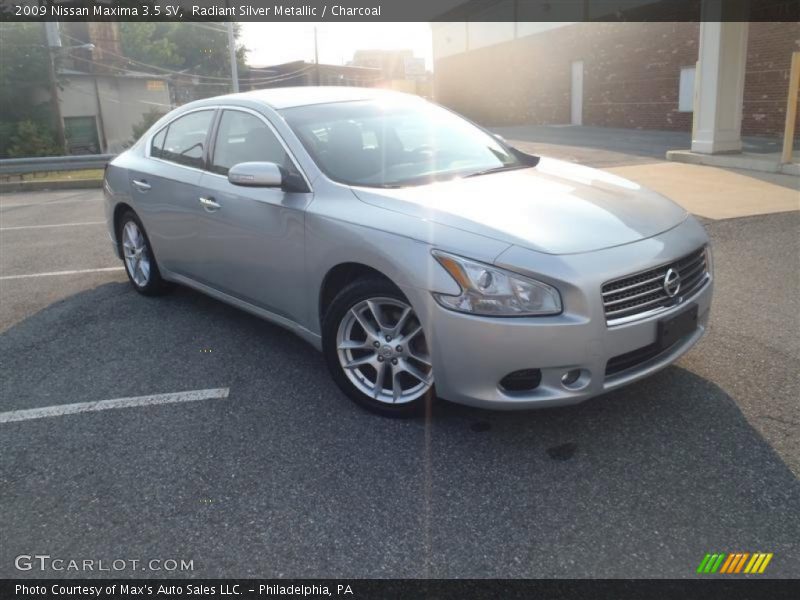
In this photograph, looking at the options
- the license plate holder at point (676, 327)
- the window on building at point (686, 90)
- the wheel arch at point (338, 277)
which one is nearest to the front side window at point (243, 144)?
the wheel arch at point (338, 277)

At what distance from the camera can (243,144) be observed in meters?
4.55

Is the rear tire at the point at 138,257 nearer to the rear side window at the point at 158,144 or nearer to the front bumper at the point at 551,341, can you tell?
the rear side window at the point at 158,144

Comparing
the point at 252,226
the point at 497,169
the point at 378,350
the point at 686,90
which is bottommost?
the point at 378,350

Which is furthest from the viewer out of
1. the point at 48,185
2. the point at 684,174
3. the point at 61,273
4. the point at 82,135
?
the point at 82,135

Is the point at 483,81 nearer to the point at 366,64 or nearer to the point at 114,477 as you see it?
the point at 114,477

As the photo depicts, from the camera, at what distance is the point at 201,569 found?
258cm

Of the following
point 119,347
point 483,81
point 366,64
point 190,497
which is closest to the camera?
point 190,497

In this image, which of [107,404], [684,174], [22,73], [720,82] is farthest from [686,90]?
[22,73]

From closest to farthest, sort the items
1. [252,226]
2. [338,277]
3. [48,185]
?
[338,277]
[252,226]
[48,185]

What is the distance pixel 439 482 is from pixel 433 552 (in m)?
0.47

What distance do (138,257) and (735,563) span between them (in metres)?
4.93

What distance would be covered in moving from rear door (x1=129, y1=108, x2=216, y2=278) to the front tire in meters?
1.60

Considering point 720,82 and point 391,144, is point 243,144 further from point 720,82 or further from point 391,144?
point 720,82
